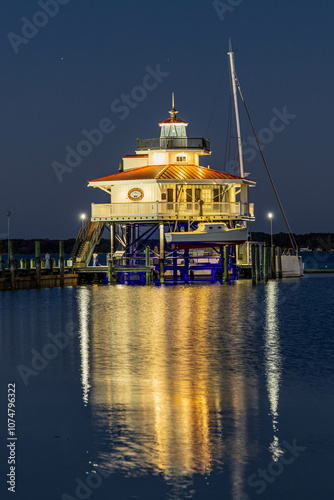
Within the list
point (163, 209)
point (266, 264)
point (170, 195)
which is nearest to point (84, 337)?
point (163, 209)

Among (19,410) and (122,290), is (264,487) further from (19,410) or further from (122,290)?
(122,290)

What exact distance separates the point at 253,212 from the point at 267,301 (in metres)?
22.8

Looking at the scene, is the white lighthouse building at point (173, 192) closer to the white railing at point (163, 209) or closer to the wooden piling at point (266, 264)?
the white railing at point (163, 209)

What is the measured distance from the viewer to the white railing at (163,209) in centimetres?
6378

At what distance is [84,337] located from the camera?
3038cm

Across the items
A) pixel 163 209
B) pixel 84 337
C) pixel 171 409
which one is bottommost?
pixel 171 409

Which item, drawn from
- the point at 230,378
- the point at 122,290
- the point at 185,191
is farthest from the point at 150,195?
the point at 230,378

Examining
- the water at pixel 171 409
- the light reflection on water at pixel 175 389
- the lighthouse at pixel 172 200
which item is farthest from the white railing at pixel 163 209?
the water at pixel 171 409

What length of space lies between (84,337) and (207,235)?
33.8 meters

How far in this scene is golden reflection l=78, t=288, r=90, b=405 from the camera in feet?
62.3

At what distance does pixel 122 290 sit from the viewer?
62.0m

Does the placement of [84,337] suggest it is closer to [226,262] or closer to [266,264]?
[226,262]

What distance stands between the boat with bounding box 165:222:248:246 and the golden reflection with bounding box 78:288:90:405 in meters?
9.51

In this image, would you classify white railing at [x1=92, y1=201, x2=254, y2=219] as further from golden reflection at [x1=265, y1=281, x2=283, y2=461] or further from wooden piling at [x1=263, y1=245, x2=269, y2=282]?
golden reflection at [x1=265, y1=281, x2=283, y2=461]
